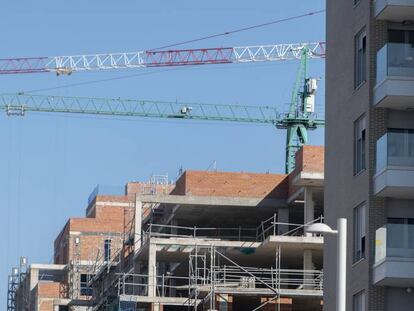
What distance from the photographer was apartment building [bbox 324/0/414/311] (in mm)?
46625

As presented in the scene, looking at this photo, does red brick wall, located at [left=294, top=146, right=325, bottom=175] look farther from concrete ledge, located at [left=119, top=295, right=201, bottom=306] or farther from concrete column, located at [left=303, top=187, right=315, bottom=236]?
concrete ledge, located at [left=119, top=295, right=201, bottom=306]

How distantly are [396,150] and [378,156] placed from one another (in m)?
0.73

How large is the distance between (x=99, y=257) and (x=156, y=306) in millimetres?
40691

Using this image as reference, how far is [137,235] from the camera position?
89938 mm

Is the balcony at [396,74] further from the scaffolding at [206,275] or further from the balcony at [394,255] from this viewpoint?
the scaffolding at [206,275]

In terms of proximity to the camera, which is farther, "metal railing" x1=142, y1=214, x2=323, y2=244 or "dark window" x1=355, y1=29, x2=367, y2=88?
"metal railing" x1=142, y1=214, x2=323, y2=244

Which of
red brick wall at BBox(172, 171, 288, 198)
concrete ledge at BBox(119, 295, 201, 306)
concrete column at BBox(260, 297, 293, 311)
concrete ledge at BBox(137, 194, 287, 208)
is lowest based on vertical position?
concrete column at BBox(260, 297, 293, 311)

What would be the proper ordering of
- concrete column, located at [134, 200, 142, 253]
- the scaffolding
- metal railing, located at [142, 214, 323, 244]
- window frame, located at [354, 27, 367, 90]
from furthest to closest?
concrete column, located at [134, 200, 142, 253], metal railing, located at [142, 214, 323, 244], the scaffolding, window frame, located at [354, 27, 367, 90]

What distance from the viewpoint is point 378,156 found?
156ft

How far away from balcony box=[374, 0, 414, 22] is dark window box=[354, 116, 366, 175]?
11.1ft

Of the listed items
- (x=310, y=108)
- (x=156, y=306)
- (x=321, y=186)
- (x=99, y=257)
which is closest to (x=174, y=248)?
(x=156, y=306)

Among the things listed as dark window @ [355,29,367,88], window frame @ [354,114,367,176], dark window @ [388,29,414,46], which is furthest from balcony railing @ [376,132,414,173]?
dark window @ [388,29,414,46]

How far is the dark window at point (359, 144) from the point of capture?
160 ft

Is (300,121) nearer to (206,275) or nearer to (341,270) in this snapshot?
(206,275)
